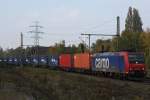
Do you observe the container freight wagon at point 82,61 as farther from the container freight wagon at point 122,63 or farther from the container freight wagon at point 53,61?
the container freight wagon at point 53,61

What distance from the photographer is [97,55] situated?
175 ft

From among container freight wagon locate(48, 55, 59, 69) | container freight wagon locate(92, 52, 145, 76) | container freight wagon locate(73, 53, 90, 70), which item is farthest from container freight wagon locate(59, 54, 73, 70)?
container freight wagon locate(92, 52, 145, 76)

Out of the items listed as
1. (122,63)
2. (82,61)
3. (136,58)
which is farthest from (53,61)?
(136,58)

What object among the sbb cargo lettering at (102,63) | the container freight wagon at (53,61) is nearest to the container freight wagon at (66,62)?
the container freight wagon at (53,61)

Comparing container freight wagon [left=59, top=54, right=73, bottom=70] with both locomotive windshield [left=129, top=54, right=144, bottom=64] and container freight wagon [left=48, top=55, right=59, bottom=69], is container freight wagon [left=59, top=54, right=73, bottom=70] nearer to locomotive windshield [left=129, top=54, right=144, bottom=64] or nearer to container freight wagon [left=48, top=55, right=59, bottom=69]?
container freight wagon [left=48, top=55, right=59, bottom=69]

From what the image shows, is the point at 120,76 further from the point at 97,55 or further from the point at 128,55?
the point at 97,55

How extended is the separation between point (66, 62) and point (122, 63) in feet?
89.1

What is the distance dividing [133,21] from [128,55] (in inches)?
3134

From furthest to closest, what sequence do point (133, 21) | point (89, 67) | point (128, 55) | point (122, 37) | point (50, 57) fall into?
point (133, 21)
point (122, 37)
point (50, 57)
point (89, 67)
point (128, 55)

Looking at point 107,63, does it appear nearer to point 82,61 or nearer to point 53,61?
point 82,61

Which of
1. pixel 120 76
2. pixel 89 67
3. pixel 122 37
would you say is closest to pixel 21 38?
pixel 122 37

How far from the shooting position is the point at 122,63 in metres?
44.0

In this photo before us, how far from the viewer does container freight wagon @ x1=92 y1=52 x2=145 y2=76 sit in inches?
1674

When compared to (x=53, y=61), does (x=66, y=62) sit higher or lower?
lower
